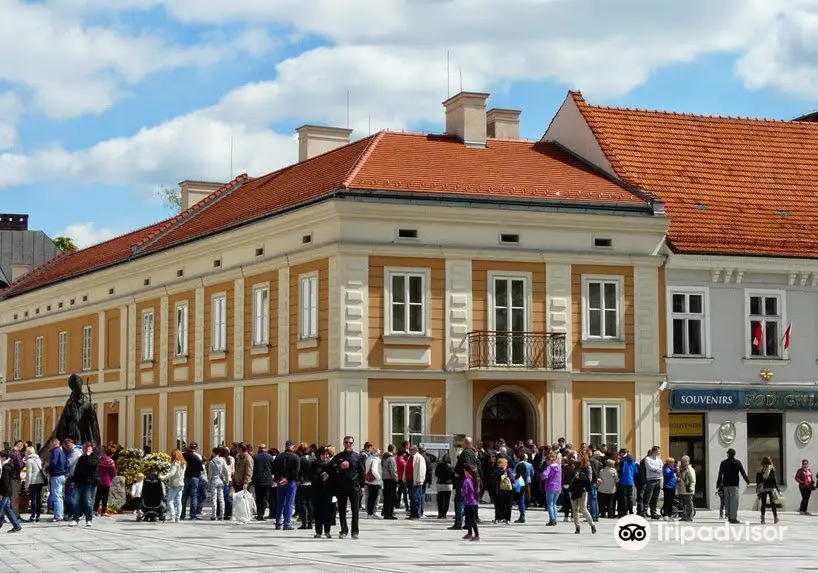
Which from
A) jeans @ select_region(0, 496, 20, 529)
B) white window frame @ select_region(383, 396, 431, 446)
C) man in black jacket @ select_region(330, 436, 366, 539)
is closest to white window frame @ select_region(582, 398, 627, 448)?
white window frame @ select_region(383, 396, 431, 446)

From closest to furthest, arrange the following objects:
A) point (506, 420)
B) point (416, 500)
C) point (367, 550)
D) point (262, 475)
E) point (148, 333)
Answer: point (367, 550) < point (262, 475) < point (416, 500) < point (506, 420) < point (148, 333)

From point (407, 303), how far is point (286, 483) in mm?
9658

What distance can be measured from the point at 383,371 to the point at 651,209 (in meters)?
8.26

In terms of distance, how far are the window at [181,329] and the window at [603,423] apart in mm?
13256

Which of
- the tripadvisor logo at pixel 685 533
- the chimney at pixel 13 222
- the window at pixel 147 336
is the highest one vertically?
the chimney at pixel 13 222

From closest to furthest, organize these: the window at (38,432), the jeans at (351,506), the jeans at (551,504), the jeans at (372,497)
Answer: the jeans at (351,506), the jeans at (551,504), the jeans at (372,497), the window at (38,432)

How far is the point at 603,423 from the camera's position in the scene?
4019cm

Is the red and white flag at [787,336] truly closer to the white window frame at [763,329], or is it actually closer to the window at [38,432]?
the white window frame at [763,329]

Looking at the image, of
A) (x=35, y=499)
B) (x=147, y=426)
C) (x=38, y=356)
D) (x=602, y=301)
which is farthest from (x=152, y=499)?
(x=38, y=356)

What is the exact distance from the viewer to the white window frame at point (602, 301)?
131ft

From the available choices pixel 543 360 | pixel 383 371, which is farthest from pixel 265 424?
pixel 543 360

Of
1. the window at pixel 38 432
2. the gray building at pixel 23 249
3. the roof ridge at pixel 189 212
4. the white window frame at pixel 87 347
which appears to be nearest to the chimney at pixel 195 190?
the roof ridge at pixel 189 212

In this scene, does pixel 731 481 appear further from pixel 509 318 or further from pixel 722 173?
pixel 722 173

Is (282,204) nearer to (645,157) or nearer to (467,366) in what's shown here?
(467,366)
